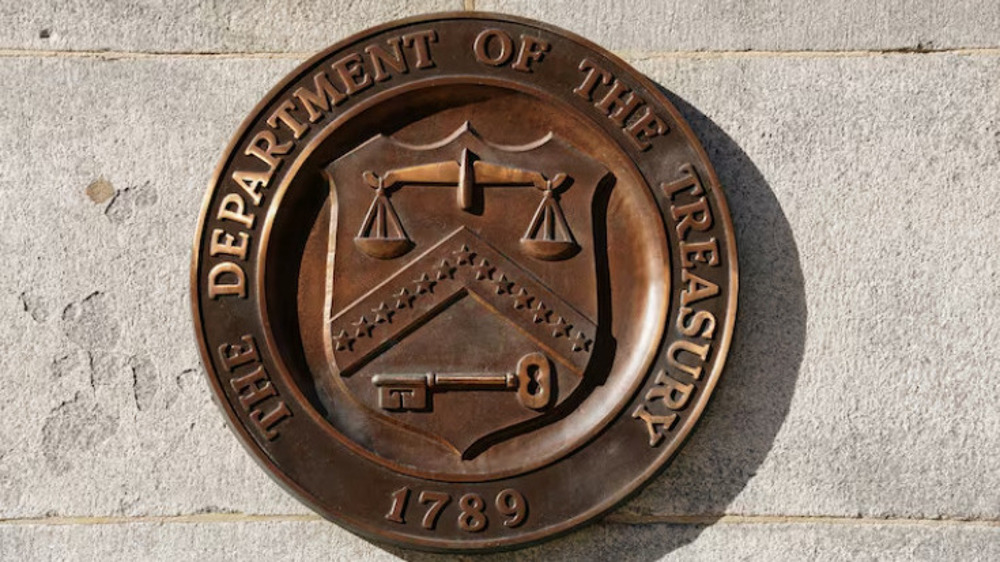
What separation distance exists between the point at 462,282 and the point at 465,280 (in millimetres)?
11

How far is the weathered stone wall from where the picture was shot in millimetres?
3359

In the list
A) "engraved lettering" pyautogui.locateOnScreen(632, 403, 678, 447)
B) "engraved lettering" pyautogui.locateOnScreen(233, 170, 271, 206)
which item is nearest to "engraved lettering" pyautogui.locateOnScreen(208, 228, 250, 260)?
"engraved lettering" pyautogui.locateOnScreen(233, 170, 271, 206)

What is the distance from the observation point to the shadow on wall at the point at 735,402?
337 centimetres

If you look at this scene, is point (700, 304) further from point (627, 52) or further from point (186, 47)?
point (186, 47)

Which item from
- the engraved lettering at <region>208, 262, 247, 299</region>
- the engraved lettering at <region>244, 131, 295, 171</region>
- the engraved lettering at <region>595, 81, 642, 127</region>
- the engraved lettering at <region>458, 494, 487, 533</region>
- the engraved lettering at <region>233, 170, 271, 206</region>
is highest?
the engraved lettering at <region>595, 81, 642, 127</region>

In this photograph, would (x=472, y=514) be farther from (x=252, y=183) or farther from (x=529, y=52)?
(x=529, y=52)

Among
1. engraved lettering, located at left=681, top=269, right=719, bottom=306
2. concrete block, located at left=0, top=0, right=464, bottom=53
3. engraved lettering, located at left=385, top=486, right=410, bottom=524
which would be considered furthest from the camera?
concrete block, located at left=0, top=0, right=464, bottom=53

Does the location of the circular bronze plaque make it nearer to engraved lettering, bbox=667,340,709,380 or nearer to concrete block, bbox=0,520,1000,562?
engraved lettering, bbox=667,340,709,380

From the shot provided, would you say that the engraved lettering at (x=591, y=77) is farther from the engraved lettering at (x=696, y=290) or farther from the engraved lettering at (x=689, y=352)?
the engraved lettering at (x=689, y=352)

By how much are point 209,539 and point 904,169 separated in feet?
7.99

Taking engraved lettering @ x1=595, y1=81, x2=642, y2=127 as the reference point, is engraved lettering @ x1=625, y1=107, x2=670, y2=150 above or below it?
below

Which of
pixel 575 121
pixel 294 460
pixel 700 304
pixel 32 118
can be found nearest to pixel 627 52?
pixel 575 121

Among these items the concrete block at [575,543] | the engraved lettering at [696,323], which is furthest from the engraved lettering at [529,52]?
the concrete block at [575,543]

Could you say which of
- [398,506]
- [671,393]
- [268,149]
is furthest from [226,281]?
[671,393]
